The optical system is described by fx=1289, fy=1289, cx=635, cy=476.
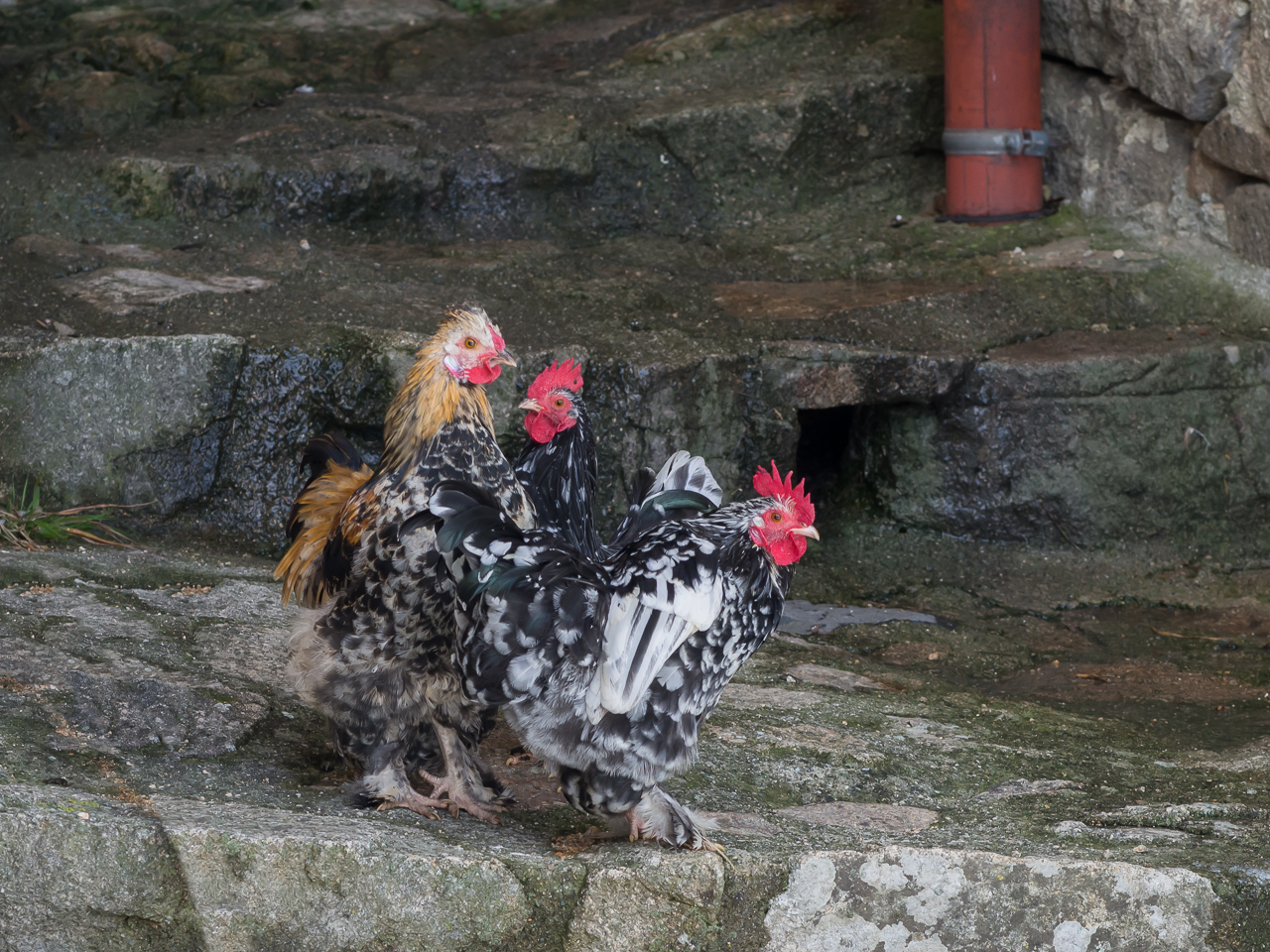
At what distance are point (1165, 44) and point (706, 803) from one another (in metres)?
4.44

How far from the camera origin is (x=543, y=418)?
11.9 ft

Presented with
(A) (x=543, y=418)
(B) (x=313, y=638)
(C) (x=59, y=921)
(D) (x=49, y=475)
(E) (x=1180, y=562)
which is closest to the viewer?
(C) (x=59, y=921)

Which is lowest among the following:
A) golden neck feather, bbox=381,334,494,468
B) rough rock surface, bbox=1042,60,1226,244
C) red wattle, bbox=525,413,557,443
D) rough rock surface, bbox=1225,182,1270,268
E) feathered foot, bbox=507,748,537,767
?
feathered foot, bbox=507,748,537,767

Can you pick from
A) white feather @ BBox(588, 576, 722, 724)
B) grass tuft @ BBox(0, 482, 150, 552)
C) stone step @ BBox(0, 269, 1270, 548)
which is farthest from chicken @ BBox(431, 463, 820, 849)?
grass tuft @ BBox(0, 482, 150, 552)

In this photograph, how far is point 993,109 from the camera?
6.26 m

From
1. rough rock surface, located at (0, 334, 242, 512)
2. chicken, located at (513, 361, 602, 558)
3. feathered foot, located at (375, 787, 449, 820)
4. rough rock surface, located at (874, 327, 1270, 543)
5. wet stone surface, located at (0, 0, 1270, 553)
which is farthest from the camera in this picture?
rough rock surface, located at (874, 327, 1270, 543)

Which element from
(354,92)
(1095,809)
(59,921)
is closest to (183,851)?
(59,921)

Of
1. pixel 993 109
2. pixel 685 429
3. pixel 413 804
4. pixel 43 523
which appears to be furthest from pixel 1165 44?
pixel 43 523

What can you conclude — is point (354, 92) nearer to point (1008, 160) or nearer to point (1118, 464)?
point (1008, 160)

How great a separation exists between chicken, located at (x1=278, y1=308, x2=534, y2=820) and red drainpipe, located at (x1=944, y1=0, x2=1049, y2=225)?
387 centimetres

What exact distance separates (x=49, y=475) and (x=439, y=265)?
1953 mm

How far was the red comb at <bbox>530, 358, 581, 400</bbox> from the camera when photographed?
363cm

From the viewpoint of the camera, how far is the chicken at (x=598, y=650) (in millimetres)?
2678

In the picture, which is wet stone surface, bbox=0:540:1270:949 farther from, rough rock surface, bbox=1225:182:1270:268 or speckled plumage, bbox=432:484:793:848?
rough rock surface, bbox=1225:182:1270:268
